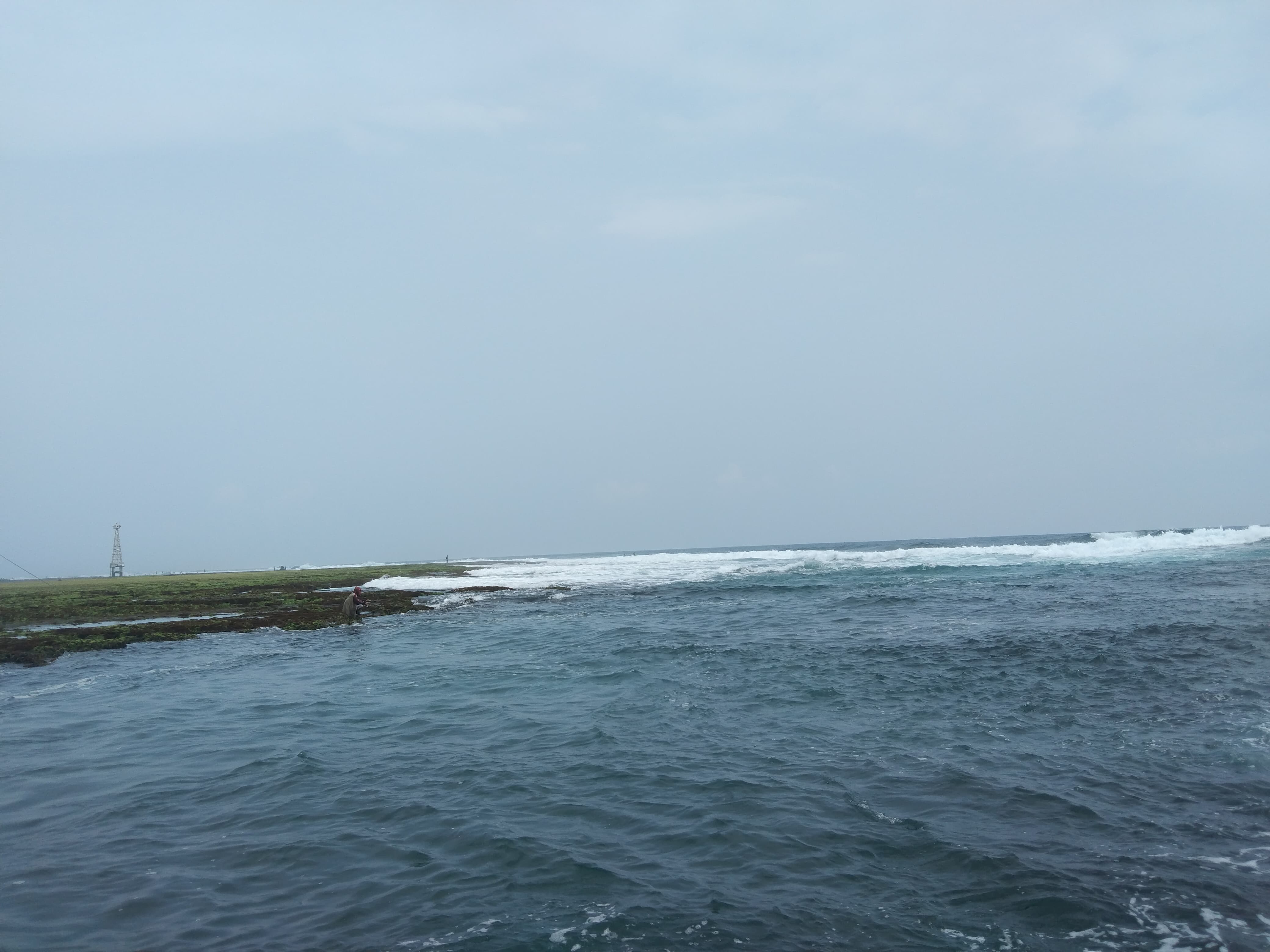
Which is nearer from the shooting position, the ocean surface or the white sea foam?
the ocean surface

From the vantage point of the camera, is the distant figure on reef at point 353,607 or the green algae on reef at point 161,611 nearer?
the green algae on reef at point 161,611

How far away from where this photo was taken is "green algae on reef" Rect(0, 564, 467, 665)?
90.0 ft

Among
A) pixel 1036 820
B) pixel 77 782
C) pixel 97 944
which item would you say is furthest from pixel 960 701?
pixel 77 782

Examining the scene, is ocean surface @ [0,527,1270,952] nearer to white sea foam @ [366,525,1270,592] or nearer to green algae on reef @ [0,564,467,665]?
green algae on reef @ [0,564,467,665]

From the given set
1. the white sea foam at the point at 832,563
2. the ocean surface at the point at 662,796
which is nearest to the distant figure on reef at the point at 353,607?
the ocean surface at the point at 662,796

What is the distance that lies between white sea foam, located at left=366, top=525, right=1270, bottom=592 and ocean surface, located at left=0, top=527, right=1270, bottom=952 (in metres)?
29.4

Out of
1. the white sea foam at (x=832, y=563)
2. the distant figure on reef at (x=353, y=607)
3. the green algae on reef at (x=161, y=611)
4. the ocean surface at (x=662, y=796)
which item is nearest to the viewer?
the ocean surface at (x=662, y=796)

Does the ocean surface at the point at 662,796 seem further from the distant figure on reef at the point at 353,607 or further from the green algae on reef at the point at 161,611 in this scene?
the distant figure on reef at the point at 353,607

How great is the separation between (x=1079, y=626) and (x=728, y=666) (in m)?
12.9

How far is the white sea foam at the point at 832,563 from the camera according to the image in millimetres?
52438

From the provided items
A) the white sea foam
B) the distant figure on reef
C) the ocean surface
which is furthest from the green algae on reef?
the white sea foam

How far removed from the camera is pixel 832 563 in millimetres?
→ 63219

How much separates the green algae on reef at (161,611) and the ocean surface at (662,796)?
17.5ft

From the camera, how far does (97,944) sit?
6719 mm
